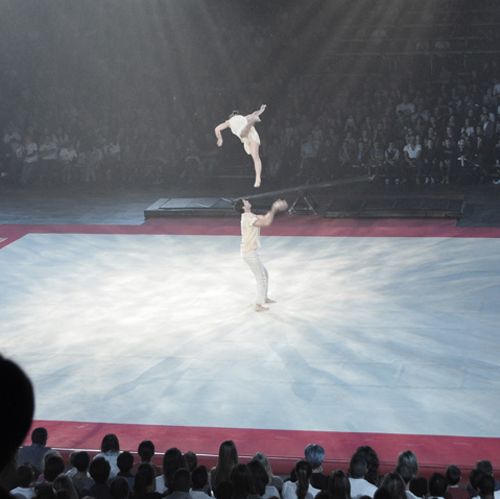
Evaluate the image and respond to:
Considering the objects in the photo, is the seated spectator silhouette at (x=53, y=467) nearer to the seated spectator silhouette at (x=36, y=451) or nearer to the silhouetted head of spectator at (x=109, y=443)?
the silhouetted head of spectator at (x=109, y=443)

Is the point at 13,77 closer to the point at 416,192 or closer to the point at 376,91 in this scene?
the point at 376,91

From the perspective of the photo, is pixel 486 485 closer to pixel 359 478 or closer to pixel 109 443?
pixel 359 478

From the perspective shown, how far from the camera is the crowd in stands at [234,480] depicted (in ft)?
15.9

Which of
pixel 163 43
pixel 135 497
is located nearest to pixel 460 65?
pixel 163 43

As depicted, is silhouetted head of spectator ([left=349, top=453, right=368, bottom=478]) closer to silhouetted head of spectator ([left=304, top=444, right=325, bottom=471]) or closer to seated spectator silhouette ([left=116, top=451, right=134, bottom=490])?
silhouetted head of spectator ([left=304, top=444, right=325, bottom=471])

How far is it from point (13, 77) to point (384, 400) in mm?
17608

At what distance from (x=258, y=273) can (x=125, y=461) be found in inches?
192

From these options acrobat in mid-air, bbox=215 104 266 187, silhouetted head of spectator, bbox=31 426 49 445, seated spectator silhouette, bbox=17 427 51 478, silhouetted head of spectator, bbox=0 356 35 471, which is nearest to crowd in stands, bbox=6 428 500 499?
seated spectator silhouette, bbox=17 427 51 478

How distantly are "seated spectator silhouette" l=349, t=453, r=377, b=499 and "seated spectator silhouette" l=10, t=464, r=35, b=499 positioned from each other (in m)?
2.22

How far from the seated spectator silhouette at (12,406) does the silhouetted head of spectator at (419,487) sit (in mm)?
4411

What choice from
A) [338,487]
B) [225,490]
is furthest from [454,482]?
[225,490]

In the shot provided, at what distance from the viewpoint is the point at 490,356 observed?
872cm

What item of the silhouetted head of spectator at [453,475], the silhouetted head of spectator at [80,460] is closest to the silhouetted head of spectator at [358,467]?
the silhouetted head of spectator at [453,475]

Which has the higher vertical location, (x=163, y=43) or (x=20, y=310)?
(x=163, y=43)
